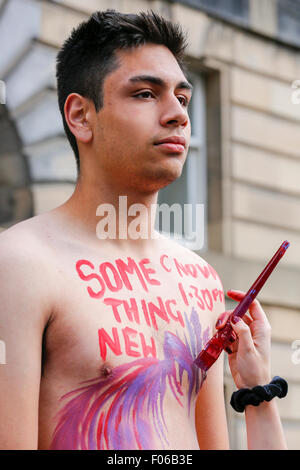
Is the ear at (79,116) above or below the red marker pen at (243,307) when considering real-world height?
above

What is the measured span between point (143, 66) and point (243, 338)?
38.8 inches

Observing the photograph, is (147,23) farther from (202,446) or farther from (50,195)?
(50,195)

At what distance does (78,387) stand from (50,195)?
590 centimetres

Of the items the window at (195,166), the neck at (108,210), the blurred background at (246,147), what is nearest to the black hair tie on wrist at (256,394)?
the neck at (108,210)

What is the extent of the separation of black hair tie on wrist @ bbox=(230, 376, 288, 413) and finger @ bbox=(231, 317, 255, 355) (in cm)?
13

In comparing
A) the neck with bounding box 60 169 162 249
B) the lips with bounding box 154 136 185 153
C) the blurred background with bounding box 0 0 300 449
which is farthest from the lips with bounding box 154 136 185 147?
the blurred background with bounding box 0 0 300 449

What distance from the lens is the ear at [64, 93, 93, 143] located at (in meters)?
3.03

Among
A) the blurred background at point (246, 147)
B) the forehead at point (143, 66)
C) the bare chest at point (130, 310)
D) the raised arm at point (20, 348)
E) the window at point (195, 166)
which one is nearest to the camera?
the raised arm at point (20, 348)

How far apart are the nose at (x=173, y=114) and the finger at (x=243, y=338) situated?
705mm

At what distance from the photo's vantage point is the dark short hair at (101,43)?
299 centimetres

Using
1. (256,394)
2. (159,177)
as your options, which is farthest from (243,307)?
(159,177)

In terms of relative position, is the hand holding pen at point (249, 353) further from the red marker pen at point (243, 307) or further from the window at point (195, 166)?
the window at point (195, 166)

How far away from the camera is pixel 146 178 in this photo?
2.90 meters
